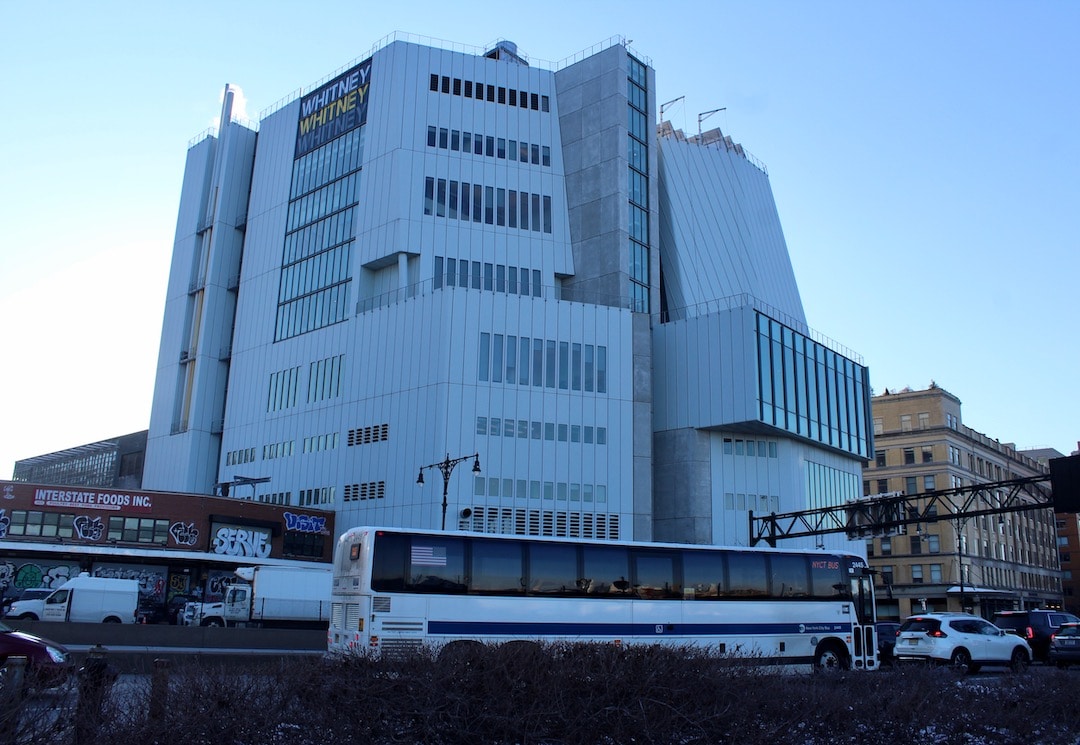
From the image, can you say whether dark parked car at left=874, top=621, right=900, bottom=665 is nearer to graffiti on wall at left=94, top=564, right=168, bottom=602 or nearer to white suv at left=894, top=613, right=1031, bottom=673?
white suv at left=894, top=613, right=1031, bottom=673

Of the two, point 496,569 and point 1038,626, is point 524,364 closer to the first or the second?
point 1038,626

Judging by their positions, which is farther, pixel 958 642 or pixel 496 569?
pixel 958 642

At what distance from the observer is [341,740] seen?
11.1 metres

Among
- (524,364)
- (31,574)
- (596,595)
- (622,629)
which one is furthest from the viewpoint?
(524,364)

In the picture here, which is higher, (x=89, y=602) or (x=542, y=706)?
(x=89, y=602)

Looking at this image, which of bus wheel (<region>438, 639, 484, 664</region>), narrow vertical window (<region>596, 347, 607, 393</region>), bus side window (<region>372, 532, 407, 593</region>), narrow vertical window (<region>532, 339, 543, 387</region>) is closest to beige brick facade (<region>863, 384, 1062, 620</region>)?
narrow vertical window (<region>596, 347, 607, 393</region>)

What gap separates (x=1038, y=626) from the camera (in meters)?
34.8

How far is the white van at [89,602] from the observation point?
4434cm

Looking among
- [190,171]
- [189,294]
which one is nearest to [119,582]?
[189,294]

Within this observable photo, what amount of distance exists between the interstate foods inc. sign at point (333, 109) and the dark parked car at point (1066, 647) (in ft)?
201

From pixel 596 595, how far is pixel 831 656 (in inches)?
339

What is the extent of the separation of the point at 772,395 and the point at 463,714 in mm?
57130

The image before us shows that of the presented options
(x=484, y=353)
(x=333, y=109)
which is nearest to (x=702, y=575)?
(x=484, y=353)

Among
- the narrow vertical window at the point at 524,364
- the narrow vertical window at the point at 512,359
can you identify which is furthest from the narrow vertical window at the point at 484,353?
the narrow vertical window at the point at 524,364
